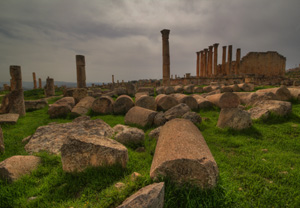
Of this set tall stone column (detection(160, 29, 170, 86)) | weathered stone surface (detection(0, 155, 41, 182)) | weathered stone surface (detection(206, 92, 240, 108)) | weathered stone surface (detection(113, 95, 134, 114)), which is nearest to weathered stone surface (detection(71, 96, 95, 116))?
weathered stone surface (detection(113, 95, 134, 114))

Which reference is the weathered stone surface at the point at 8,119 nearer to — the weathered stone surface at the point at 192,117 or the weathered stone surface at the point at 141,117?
the weathered stone surface at the point at 141,117

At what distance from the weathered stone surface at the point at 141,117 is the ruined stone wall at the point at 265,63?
31.8 m

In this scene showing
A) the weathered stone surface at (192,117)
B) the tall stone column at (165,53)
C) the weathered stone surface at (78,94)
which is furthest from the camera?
the tall stone column at (165,53)

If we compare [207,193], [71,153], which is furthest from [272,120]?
[71,153]

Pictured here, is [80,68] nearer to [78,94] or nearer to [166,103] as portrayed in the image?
[78,94]

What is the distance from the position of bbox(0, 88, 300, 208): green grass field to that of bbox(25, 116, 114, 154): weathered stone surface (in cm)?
33

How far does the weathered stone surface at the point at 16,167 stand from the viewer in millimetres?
2584

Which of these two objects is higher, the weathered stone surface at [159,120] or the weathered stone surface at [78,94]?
the weathered stone surface at [78,94]

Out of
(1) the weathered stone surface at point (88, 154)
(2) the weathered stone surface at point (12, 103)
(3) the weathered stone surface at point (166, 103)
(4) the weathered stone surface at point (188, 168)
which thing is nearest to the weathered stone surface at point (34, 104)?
(2) the weathered stone surface at point (12, 103)

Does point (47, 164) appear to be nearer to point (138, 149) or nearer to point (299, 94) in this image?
point (138, 149)

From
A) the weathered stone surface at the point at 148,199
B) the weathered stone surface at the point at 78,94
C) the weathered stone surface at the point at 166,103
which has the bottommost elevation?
the weathered stone surface at the point at 148,199

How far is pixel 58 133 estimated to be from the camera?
442cm

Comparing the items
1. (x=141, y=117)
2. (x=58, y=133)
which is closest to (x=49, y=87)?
(x=58, y=133)

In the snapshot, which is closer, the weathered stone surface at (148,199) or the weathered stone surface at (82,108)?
the weathered stone surface at (148,199)
